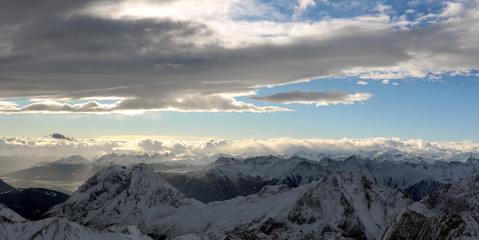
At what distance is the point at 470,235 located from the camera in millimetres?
198750
